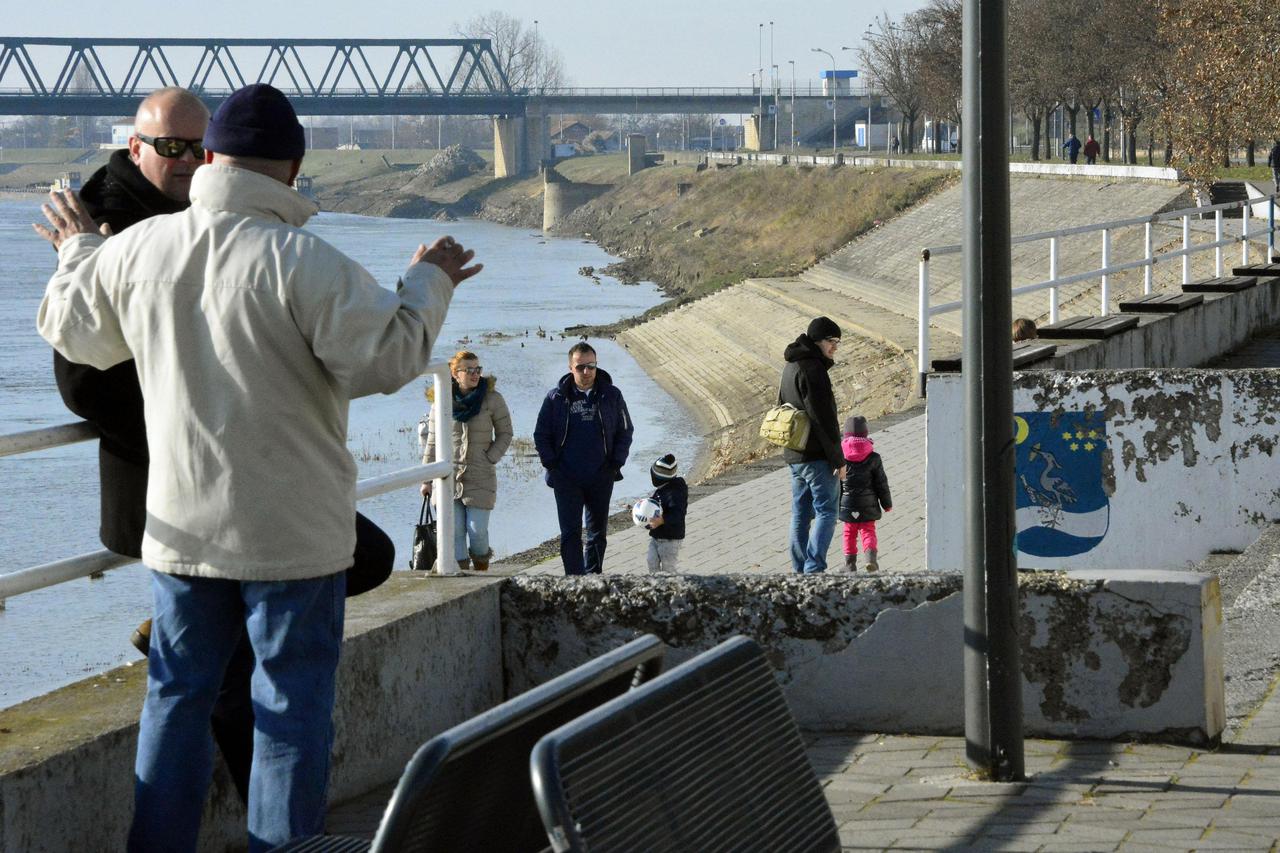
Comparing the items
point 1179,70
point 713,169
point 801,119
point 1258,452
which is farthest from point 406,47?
point 1258,452

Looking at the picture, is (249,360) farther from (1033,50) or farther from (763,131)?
(763,131)

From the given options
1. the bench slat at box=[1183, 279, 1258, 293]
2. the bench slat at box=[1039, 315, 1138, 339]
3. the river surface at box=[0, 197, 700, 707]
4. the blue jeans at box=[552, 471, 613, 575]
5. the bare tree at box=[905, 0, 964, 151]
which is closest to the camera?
the blue jeans at box=[552, 471, 613, 575]

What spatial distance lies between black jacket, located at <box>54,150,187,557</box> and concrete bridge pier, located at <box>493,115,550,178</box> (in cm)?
15133

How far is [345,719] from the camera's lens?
4680 millimetres

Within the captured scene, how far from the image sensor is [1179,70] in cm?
3111

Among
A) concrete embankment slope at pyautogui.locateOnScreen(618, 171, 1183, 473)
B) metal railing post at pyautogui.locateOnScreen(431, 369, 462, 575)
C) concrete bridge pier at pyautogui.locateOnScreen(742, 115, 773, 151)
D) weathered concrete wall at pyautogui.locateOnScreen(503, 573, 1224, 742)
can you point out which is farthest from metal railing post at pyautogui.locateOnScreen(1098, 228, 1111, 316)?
concrete bridge pier at pyautogui.locateOnScreen(742, 115, 773, 151)

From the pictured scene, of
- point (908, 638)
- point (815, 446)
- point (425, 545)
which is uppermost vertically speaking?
point (908, 638)

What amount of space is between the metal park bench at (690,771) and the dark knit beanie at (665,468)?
788 cm

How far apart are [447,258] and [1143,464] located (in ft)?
24.3

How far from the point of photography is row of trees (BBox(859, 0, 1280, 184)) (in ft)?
87.9

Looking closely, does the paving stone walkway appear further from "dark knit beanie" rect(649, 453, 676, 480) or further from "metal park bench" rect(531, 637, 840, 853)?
"metal park bench" rect(531, 637, 840, 853)

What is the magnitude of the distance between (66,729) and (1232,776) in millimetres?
3054

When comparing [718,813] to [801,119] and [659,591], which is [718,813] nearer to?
[659,591]

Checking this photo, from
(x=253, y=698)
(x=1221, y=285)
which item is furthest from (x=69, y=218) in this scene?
(x=1221, y=285)
